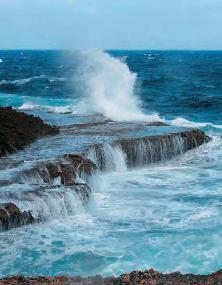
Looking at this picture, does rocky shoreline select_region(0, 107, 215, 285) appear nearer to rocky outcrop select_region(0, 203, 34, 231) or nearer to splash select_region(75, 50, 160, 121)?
rocky outcrop select_region(0, 203, 34, 231)

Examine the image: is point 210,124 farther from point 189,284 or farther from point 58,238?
point 189,284

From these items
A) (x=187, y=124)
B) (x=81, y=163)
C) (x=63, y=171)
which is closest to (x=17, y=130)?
(x=81, y=163)

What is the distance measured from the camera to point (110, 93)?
28266mm

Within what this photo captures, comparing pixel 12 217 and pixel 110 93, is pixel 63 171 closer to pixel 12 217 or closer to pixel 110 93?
pixel 12 217

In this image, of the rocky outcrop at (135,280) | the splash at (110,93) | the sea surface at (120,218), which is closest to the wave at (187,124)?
the splash at (110,93)

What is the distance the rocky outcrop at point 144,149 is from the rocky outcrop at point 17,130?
6.81 feet

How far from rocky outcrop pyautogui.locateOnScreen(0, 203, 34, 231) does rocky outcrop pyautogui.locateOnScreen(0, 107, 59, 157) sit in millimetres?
4065

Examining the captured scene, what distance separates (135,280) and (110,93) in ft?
71.4

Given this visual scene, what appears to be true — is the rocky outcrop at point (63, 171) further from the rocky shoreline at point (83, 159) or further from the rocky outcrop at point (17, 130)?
the rocky outcrop at point (17, 130)

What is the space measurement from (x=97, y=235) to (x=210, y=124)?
14971 millimetres

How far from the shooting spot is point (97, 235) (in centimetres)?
1053

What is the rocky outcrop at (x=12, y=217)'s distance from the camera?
1057 centimetres

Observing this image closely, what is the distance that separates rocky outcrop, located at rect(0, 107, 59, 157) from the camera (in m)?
15.4

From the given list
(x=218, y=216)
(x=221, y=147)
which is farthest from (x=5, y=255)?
(x=221, y=147)
